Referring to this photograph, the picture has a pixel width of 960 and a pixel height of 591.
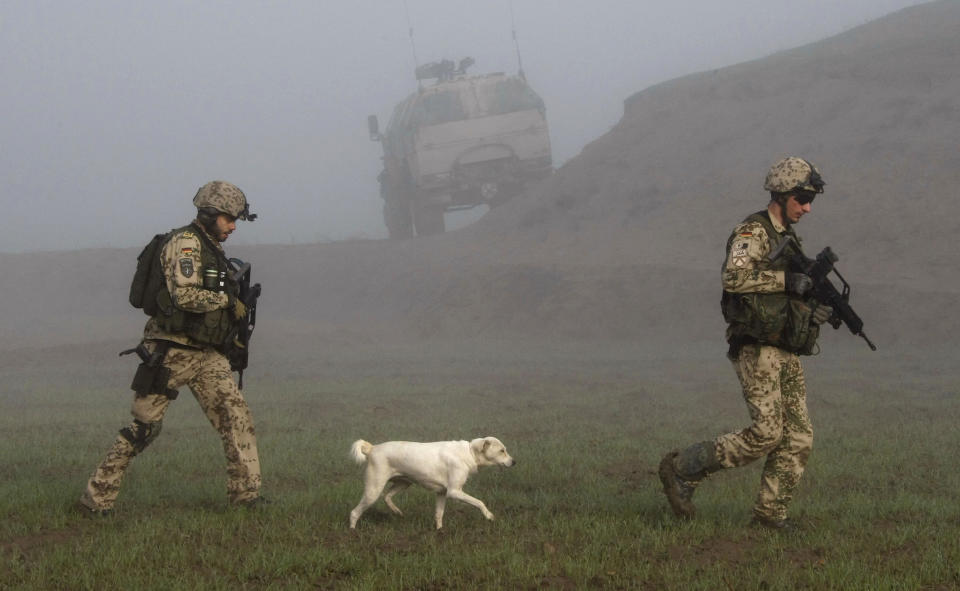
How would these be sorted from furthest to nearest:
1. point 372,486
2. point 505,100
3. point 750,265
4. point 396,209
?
point 396,209 → point 505,100 → point 372,486 → point 750,265

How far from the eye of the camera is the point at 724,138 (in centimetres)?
3791

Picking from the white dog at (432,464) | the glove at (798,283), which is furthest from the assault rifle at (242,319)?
the glove at (798,283)

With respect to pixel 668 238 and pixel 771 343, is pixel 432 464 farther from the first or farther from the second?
pixel 668 238

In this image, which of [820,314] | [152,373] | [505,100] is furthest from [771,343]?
[505,100]

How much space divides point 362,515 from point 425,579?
1610 mm

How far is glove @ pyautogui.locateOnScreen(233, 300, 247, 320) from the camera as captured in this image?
6.34 meters

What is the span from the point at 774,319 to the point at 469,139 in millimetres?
31155

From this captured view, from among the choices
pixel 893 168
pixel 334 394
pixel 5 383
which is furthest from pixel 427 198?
pixel 334 394

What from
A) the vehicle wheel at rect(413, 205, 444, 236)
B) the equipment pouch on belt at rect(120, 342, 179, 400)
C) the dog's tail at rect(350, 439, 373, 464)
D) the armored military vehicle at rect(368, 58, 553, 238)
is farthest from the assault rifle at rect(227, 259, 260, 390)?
the vehicle wheel at rect(413, 205, 444, 236)

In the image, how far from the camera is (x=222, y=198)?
6324 mm

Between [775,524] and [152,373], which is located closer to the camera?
[775,524]

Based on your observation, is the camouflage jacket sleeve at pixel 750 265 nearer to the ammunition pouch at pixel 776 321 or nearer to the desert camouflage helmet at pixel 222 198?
the ammunition pouch at pixel 776 321

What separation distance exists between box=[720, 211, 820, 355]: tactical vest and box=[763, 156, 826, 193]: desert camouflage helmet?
0.30m

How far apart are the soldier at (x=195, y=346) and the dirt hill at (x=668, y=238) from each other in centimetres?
1817
